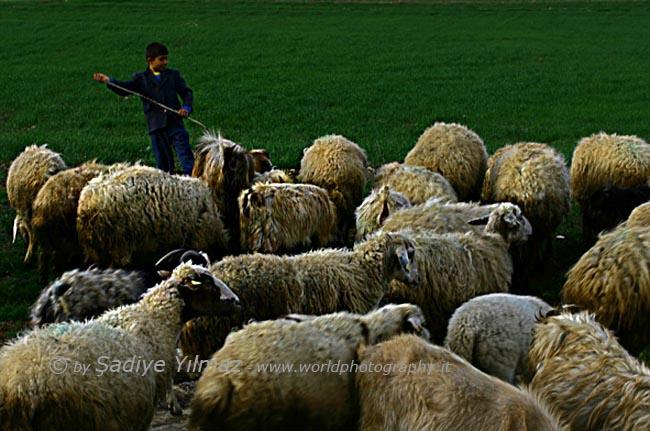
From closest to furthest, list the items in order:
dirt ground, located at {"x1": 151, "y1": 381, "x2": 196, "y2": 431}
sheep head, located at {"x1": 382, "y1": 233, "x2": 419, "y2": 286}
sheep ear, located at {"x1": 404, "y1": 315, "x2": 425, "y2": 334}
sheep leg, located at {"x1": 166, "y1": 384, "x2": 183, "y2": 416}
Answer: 1. sheep ear, located at {"x1": 404, "y1": 315, "x2": 425, "y2": 334}
2. dirt ground, located at {"x1": 151, "y1": 381, "x2": 196, "y2": 431}
3. sheep leg, located at {"x1": 166, "y1": 384, "x2": 183, "y2": 416}
4. sheep head, located at {"x1": 382, "y1": 233, "x2": 419, "y2": 286}

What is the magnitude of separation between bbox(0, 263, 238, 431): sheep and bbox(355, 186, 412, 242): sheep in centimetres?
366

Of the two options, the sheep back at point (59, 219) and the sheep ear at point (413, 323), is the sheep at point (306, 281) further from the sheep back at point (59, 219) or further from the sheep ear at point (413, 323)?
the sheep back at point (59, 219)

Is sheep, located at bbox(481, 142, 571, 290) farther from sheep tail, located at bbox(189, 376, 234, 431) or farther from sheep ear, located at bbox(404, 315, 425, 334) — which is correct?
sheep tail, located at bbox(189, 376, 234, 431)

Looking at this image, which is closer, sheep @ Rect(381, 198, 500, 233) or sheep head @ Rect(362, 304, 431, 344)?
sheep head @ Rect(362, 304, 431, 344)

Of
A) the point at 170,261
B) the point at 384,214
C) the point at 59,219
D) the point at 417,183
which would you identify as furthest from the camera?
the point at 417,183

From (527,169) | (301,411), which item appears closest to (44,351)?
(301,411)

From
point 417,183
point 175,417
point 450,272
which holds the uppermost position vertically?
point 417,183

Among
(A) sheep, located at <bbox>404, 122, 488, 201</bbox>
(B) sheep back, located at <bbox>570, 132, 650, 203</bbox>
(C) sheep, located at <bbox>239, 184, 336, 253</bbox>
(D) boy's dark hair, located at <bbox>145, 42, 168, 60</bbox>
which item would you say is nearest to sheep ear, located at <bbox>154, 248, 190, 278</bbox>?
(C) sheep, located at <bbox>239, 184, 336, 253</bbox>

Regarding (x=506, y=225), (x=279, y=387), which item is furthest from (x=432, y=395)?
(x=506, y=225)

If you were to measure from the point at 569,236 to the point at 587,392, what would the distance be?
664 centimetres

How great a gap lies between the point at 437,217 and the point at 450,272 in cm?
120

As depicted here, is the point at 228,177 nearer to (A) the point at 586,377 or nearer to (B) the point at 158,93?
(B) the point at 158,93

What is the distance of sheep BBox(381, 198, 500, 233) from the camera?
341 inches

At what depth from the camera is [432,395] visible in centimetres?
455
